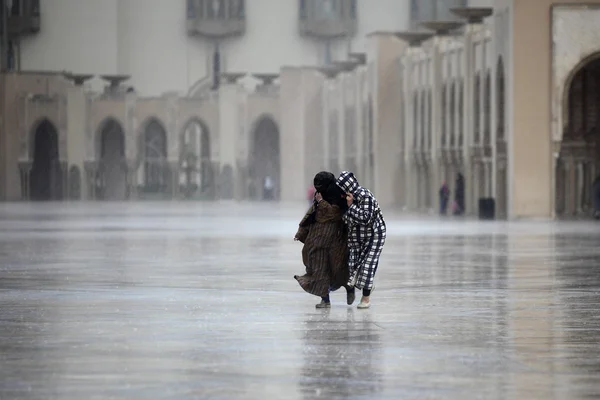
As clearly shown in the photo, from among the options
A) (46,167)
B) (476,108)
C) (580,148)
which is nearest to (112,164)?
(46,167)

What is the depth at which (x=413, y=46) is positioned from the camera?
62031 millimetres

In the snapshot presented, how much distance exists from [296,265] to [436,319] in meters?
8.85

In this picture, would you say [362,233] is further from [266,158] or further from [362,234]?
[266,158]

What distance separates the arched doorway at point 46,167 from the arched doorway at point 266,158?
1047cm

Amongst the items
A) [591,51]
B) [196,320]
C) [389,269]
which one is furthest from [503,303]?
[591,51]

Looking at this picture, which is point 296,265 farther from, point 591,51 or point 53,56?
point 53,56

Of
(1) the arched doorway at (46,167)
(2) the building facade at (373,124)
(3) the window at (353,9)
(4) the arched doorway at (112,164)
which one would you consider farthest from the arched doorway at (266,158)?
(1) the arched doorway at (46,167)

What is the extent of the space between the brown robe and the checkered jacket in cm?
8

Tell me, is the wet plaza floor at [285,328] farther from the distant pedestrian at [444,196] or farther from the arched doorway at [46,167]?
the arched doorway at [46,167]

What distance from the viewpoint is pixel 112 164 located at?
8962cm

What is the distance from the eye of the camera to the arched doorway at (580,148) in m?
45.6

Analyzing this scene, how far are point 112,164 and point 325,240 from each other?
75729 mm

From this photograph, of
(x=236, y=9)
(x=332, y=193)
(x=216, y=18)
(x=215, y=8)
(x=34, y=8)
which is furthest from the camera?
(x=236, y=9)

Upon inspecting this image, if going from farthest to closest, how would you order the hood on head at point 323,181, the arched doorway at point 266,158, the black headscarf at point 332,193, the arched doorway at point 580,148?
the arched doorway at point 266,158
the arched doorway at point 580,148
the black headscarf at point 332,193
the hood on head at point 323,181
